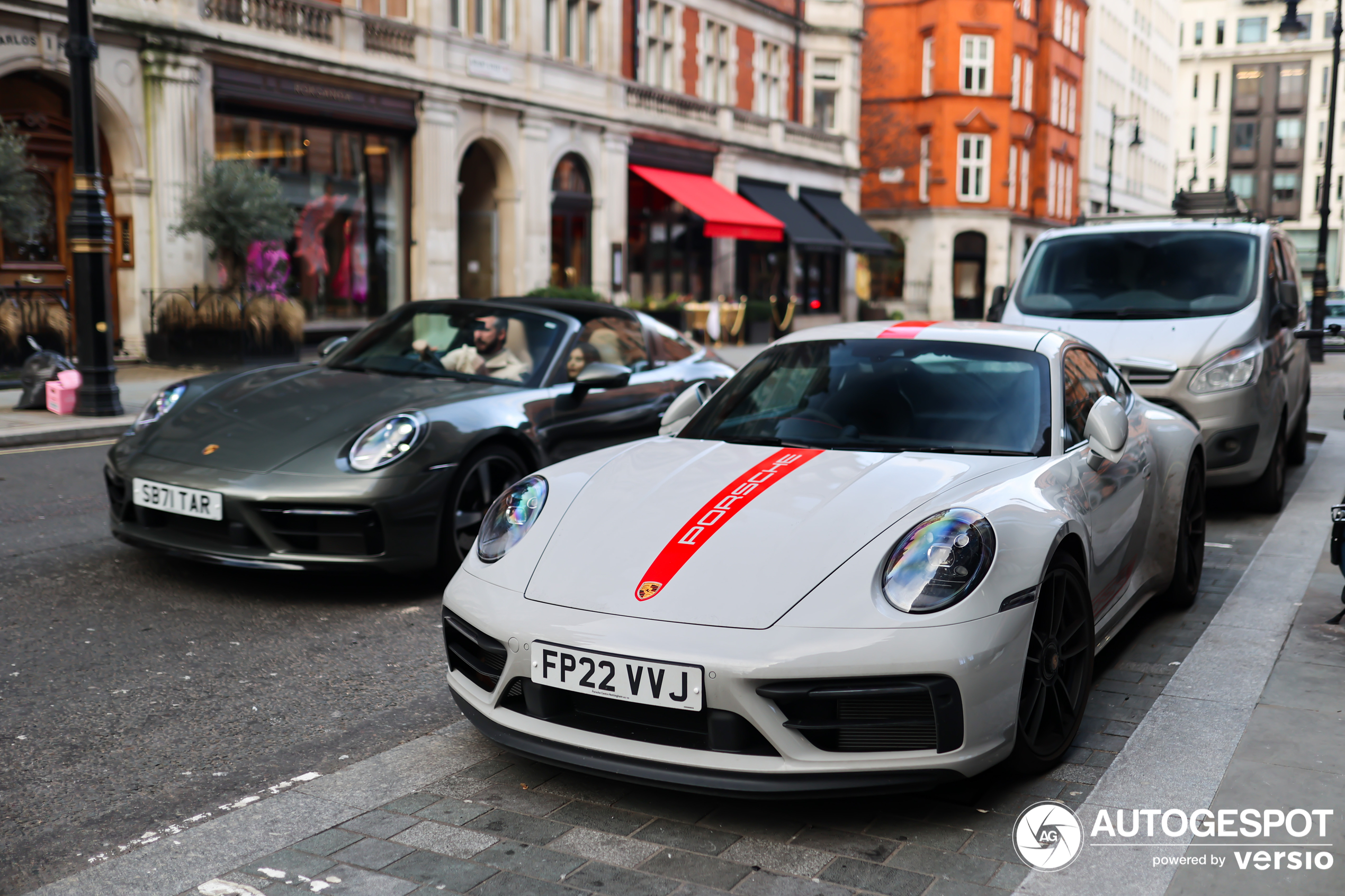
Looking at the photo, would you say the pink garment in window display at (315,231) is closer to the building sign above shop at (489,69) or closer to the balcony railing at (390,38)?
the balcony railing at (390,38)

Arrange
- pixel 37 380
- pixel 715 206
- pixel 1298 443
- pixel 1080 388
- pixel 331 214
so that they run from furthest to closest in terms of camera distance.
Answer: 1. pixel 715 206
2. pixel 331 214
3. pixel 37 380
4. pixel 1298 443
5. pixel 1080 388

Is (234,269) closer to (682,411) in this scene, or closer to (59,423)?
(59,423)

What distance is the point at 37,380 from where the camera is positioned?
1252 cm

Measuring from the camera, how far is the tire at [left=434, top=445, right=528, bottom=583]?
563 cm

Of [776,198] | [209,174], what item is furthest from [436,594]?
[776,198]

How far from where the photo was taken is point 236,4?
741 inches

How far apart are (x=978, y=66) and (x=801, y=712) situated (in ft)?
160

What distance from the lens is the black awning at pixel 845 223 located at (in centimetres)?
3541

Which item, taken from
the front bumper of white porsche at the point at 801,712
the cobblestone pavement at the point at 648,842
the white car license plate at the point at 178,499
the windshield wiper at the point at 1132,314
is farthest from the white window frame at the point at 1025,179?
the front bumper of white porsche at the point at 801,712

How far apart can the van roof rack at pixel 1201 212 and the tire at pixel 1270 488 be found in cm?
227

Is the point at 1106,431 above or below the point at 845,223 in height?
below

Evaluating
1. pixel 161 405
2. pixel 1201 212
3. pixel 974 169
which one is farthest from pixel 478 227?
pixel 974 169

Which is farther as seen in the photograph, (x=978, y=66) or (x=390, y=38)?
(x=978, y=66)

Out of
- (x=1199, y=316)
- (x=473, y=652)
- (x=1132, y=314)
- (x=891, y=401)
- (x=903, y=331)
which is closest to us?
(x=473, y=652)
